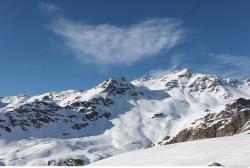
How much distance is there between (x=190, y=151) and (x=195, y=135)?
150 metres

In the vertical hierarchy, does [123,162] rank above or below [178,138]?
below

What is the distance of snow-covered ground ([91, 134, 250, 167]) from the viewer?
34438 mm

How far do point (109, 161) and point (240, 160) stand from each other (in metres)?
14.3

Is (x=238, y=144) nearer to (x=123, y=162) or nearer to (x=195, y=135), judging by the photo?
(x=123, y=162)

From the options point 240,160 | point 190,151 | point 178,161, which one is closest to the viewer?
point 240,160

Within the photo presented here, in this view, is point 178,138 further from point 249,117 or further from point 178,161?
point 178,161

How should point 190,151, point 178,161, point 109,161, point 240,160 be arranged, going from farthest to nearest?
point 109,161, point 190,151, point 178,161, point 240,160

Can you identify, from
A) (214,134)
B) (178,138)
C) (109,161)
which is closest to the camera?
(109,161)

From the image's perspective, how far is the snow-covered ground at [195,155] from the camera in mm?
34438

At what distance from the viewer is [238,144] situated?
4022cm

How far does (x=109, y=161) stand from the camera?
143 feet

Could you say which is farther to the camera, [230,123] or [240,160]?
[230,123]

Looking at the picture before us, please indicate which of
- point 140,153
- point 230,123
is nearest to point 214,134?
point 230,123

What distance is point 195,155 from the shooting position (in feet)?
122
